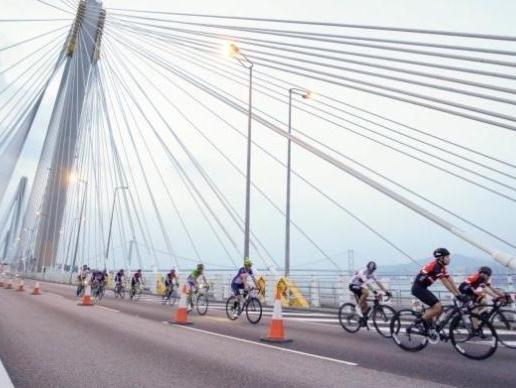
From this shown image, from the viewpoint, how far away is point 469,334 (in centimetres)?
749

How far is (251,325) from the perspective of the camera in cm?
1137

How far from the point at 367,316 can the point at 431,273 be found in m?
2.80

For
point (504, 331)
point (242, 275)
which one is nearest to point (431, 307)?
point (504, 331)

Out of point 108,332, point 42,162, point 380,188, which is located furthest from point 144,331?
point 42,162

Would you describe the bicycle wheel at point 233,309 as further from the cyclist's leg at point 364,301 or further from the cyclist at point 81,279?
the cyclist at point 81,279

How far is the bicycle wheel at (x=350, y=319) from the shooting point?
1048 centimetres

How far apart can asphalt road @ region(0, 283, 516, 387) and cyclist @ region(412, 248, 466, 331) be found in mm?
601

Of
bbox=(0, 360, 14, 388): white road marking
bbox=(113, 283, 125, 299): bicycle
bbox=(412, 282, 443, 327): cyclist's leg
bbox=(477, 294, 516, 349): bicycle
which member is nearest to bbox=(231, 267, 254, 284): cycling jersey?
bbox=(412, 282, 443, 327): cyclist's leg

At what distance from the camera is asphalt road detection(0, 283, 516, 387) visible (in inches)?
197

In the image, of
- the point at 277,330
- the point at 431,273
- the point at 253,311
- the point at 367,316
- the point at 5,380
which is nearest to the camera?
the point at 5,380

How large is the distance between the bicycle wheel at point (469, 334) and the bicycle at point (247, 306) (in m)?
5.35

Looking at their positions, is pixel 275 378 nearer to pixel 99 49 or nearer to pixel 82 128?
pixel 99 49

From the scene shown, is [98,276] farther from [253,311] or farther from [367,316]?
[367,316]

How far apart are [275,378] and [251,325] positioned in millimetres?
6378
